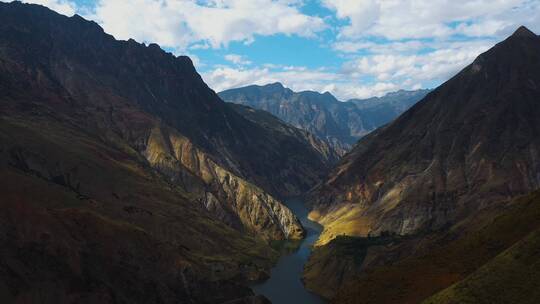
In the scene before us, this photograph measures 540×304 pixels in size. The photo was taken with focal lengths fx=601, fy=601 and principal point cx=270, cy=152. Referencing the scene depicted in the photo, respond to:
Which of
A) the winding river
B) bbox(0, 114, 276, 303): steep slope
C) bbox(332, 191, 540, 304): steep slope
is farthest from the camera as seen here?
the winding river

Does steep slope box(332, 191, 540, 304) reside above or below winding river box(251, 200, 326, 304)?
above

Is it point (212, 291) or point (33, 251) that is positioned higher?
point (33, 251)

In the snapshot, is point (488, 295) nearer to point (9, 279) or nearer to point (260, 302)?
point (260, 302)

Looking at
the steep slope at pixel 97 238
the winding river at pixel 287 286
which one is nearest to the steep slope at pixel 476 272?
the winding river at pixel 287 286

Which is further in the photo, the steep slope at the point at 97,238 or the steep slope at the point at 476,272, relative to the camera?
the steep slope at the point at 97,238

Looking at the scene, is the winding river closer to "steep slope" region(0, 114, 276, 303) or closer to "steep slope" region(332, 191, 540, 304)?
"steep slope" region(0, 114, 276, 303)

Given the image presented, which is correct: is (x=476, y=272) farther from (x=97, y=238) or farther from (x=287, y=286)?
(x=97, y=238)

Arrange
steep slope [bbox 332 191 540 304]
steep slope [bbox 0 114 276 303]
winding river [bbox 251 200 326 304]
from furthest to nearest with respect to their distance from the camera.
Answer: winding river [bbox 251 200 326 304]
steep slope [bbox 0 114 276 303]
steep slope [bbox 332 191 540 304]

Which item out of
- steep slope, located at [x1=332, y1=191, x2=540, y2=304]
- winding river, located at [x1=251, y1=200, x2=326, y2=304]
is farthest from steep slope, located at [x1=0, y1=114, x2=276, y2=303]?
steep slope, located at [x1=332, y1=191, x2=540, y2=304]

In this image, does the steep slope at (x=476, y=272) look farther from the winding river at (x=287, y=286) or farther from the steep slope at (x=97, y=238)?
the steep slope at (x=97, y=238)

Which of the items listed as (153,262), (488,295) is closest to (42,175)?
(153,262)

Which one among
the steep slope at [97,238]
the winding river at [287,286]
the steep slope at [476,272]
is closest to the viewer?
the steep slope at [476,272]
